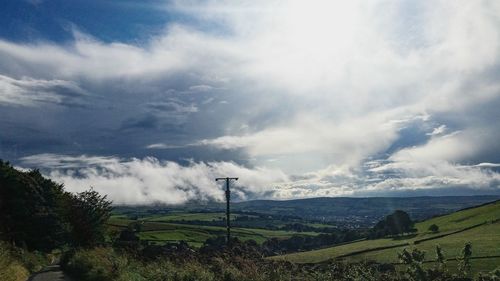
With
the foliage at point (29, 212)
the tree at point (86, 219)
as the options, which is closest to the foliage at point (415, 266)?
the tree at point (86, 219)

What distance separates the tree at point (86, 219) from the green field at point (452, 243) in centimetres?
2305

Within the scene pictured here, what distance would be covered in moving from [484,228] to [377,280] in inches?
4158

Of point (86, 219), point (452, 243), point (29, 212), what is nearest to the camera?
point (86, 219)

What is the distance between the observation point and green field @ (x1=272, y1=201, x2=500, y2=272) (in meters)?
73.9

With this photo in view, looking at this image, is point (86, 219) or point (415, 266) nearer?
point (415, 266)

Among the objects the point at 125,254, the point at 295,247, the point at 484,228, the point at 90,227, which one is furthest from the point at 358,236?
the point at 125,254

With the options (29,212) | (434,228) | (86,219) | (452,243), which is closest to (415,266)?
(86,219)

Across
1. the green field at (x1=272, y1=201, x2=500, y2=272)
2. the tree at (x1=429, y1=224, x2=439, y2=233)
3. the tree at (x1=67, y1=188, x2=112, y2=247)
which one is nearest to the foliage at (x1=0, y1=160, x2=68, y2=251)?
the tree at (x1=67, y1=188, x2=112, y2=247)

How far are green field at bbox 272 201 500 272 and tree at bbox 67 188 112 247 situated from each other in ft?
75.6

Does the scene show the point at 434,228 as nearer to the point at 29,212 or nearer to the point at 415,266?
the point at 29,212

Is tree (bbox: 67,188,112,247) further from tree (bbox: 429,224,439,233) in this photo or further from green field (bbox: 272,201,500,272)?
tree (bbox: 429,224,439,233)

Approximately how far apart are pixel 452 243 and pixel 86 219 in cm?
7002

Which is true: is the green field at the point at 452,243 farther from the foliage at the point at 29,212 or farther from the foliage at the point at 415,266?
the foliage at the point at 415,266

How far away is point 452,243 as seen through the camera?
286ft
